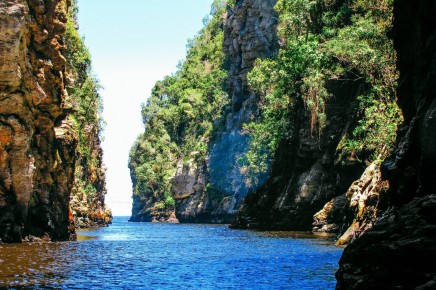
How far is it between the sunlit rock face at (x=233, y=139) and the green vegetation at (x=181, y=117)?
499 cm

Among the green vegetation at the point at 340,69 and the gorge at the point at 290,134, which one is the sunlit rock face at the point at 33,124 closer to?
the gorge at the point at 290,134

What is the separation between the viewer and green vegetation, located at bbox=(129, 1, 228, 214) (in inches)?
4215

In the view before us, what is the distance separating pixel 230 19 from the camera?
92.2m

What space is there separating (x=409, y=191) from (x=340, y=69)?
30.6 m

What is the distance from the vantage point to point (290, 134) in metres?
53.4

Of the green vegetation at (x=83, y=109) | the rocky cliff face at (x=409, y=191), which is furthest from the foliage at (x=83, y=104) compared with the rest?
the rocky cliff face at (x=409, y=191)

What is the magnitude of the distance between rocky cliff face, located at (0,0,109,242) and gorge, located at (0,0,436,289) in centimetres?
9

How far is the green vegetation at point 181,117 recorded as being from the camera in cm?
10706

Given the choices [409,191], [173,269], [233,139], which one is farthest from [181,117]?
[409,191]

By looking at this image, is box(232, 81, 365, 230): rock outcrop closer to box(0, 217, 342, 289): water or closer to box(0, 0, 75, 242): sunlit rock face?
box(0, 217, 342, 289): water

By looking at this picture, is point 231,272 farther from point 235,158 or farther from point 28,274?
point 235,158

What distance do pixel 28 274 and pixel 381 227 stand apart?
12.9m

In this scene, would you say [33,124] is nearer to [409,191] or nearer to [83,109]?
[409,191]

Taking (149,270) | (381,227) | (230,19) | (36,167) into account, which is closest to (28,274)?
(149,270)
